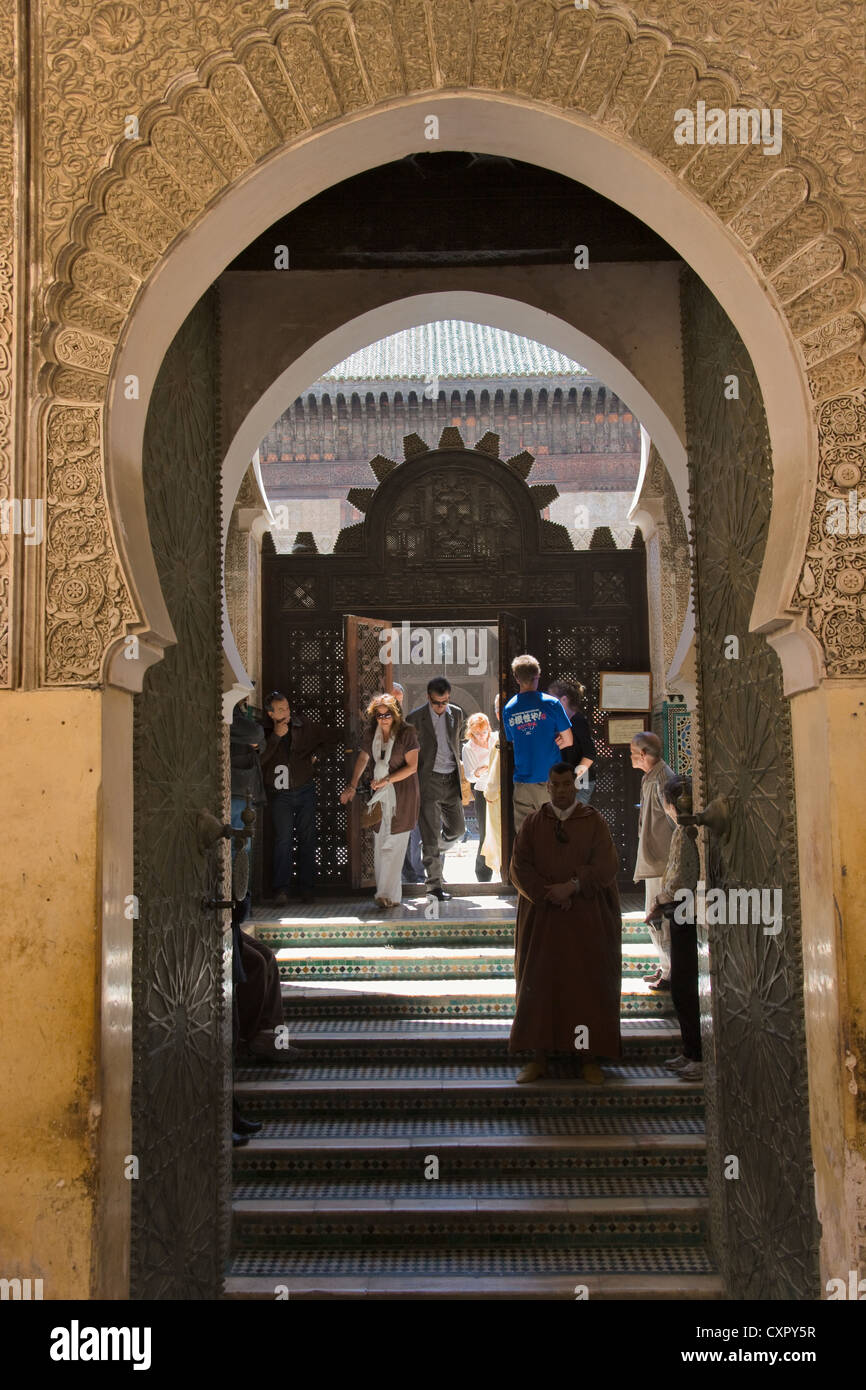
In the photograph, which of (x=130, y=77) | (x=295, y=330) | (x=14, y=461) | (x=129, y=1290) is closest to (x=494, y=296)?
(x=295, y=330)

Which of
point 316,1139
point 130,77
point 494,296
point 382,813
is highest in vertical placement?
point 494,296

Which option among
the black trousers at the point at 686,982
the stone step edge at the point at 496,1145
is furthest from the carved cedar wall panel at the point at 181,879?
the black trousers at the point at 686,982

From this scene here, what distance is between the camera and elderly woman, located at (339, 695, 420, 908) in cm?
652

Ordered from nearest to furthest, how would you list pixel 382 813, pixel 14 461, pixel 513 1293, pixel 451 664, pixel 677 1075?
pixel 14 461 → pixel 513 1293 → pixel 677 1075 → pixel 382 813 → pixel 451 664

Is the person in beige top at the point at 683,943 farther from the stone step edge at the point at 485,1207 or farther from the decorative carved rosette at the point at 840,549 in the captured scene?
the decorative carved rosette at the point at 840,549

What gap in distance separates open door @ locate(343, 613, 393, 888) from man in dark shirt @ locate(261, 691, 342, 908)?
23 centimetres

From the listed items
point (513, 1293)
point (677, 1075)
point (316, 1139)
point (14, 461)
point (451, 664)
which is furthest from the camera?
point (451, 664)

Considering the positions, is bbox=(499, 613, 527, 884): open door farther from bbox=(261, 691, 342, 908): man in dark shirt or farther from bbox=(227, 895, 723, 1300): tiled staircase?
bbox=(227, 895, 723, 1300): tiled staircase

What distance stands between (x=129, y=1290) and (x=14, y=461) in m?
1.67

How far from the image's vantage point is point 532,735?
591 cm

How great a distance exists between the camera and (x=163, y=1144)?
2.75 m

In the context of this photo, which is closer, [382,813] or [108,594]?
[108,594]

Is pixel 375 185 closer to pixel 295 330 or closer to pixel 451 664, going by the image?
pixel 295 330

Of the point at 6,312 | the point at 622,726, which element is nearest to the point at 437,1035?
the point at 622,726
